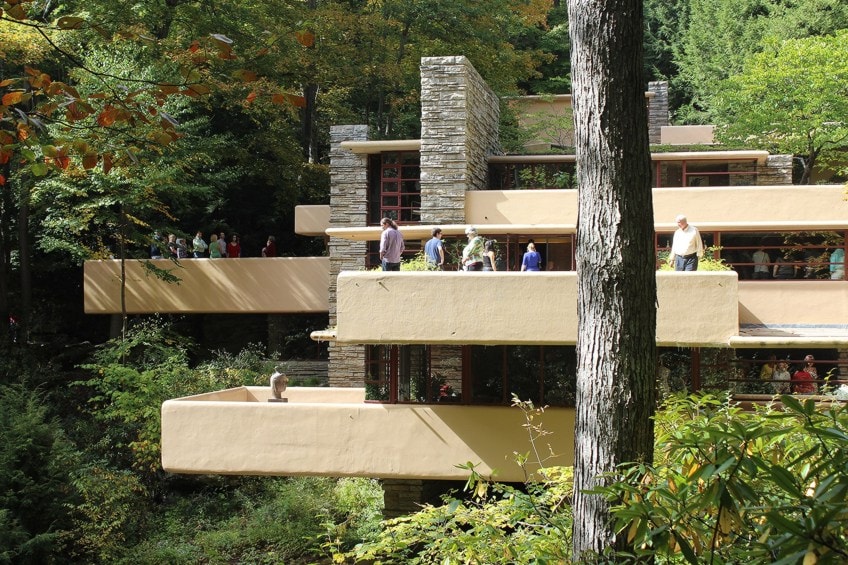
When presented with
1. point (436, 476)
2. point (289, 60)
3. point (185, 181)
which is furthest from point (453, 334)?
point (289, 60)

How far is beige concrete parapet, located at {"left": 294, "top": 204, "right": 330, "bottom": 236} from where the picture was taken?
91.1ft

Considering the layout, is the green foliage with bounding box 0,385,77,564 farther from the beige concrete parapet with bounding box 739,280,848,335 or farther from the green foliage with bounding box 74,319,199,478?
the beige concrete parapet with bounding box 739,280,848,335

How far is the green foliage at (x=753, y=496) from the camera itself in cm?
291

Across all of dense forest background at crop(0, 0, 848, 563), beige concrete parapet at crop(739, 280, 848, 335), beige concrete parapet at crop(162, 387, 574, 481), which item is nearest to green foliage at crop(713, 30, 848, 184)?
dense forest background at crop(0, 0, 848, 563)

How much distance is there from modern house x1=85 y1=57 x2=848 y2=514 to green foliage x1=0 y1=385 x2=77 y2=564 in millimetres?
3733

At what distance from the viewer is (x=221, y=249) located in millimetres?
29000

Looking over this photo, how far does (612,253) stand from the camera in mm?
5703

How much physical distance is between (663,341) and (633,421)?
8.42 m

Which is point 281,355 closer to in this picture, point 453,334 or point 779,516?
point 453,334

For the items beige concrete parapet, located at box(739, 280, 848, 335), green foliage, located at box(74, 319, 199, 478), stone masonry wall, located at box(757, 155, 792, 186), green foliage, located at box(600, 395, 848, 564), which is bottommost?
green foliage, located at box(74, 319, 199, 478)

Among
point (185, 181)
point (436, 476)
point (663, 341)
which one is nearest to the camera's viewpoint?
point (663, 341)

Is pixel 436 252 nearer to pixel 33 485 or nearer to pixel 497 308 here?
pixel 497 308

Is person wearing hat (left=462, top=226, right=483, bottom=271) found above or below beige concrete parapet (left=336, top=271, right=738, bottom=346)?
above

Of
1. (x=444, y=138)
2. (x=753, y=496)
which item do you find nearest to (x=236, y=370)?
(x=444, y=138)
